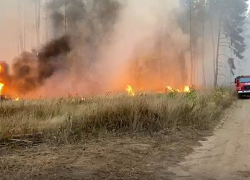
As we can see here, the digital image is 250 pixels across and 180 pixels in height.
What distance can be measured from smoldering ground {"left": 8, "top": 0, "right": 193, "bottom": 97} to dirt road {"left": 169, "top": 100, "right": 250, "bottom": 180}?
1449cm

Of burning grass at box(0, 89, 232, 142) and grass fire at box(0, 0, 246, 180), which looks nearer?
grass fire at box(0, 0, 246, 180)

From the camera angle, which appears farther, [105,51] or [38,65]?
[105,51]

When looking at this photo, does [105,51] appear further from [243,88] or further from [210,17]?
[210,17]

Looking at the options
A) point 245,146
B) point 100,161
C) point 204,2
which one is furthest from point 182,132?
point 204,2

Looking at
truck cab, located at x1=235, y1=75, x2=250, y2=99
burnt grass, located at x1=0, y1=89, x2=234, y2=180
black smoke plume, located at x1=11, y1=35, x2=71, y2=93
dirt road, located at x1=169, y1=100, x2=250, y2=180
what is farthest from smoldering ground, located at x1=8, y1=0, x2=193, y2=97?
dirt road, located at x1=169, y1=100, x2=250, y2=180

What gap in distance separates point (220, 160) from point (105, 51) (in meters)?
21.8

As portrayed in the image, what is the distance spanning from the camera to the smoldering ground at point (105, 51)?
21797 mm

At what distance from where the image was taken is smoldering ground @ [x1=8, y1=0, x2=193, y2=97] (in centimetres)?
Answer: 2180

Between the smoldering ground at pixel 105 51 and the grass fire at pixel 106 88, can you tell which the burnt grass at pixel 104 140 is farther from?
the smoldering ground at pixel 105 51

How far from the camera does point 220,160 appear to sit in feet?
19.2

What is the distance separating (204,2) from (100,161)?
35.1 meters

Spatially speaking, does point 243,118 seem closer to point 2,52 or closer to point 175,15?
point 2,52

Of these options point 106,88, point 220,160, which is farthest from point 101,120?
point 106,88

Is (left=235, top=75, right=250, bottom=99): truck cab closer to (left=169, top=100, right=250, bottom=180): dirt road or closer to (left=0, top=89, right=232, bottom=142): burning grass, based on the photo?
(left=0, top=89, right=232, bottom=142): burning grass
